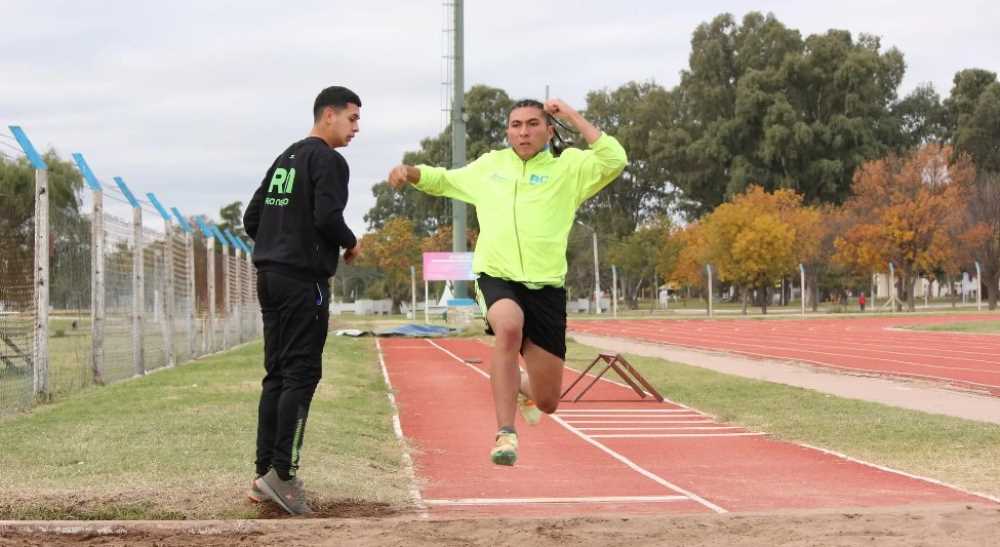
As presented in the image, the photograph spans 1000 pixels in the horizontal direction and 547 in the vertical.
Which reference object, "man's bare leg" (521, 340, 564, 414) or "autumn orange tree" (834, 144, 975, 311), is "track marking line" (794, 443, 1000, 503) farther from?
"autumn orange tree" (834, 144, 975, 311)

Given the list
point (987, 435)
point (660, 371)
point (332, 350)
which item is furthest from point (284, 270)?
point (332, 350)

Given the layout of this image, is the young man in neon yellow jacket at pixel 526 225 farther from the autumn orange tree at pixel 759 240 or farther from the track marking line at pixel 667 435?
the autumn orange tree at pixel 759 240

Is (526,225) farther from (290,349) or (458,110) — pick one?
(458,110)

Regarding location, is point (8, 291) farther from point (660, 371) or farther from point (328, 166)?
point (660, 371)

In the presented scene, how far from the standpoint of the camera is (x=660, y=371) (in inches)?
866

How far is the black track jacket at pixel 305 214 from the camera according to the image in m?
6.60

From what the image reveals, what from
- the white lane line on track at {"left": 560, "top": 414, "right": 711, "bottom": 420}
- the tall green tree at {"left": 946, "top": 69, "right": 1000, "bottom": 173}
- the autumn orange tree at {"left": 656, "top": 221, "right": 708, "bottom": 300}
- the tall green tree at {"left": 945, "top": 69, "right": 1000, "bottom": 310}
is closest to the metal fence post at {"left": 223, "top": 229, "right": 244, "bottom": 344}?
the white lane line on track at {"left": 560, "top": 414, "right": 711, "bottom": 420}

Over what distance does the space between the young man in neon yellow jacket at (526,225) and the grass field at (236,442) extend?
1153 millimetres

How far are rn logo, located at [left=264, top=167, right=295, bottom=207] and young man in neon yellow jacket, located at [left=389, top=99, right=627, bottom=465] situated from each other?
23.3 inches

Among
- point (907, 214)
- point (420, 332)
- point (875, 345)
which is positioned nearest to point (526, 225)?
point (875, 345)

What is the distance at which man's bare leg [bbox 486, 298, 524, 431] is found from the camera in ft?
21.8

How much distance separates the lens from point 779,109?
78.4 meters

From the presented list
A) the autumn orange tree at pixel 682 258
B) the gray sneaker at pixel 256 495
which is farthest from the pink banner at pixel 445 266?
the autumn orange tree at pixel 682 258

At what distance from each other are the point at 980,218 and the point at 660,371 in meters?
54.6
